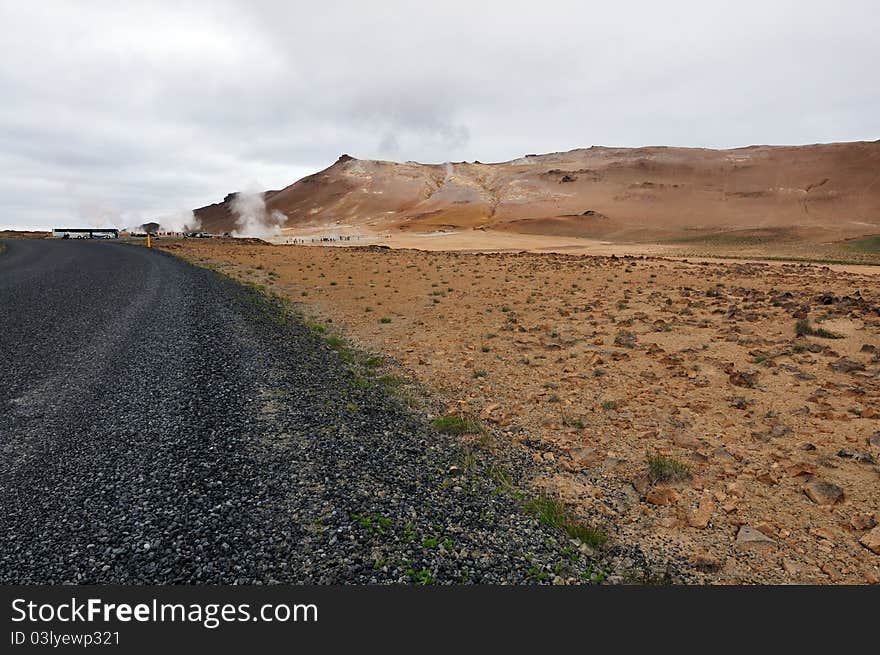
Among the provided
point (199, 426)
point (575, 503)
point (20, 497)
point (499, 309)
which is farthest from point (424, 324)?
point (20, 497)

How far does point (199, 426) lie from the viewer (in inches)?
281

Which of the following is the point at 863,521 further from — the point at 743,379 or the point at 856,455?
the point at 743,379

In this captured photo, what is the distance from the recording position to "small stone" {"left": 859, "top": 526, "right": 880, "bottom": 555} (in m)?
4.98

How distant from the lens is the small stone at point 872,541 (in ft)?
16.4

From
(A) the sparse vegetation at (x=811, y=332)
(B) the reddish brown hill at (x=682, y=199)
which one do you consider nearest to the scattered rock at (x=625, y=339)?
(A) the sparse vegetation at (x=811, y=332)

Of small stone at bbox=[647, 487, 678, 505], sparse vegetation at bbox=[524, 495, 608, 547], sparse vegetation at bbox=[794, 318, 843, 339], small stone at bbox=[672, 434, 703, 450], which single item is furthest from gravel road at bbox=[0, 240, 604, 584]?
sparse vegetation at bbox=[794, 318, 843, 339]

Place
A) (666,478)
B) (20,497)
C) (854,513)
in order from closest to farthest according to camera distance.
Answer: (20,497) → (854,513) → (666,478)

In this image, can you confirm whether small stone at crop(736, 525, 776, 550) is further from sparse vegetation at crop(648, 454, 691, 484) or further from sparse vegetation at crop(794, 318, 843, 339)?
sparse vegetation at crop(794, 318, 843, 339)

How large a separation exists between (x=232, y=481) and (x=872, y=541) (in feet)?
24.1

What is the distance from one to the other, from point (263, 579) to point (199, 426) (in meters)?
3.84

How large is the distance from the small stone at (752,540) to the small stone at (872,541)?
0.94 m

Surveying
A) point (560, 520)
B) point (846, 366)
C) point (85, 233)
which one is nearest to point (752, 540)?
point (560, 520)

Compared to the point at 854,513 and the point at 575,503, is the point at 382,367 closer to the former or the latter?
the point at 575,503

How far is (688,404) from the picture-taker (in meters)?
9.25
